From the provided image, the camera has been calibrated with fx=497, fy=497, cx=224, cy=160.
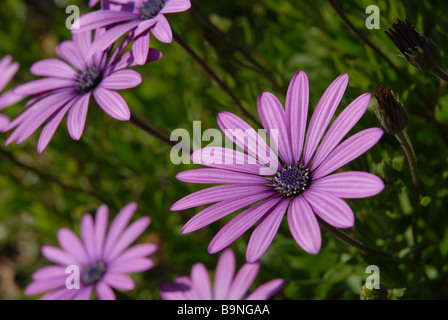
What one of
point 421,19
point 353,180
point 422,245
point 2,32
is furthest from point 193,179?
point 2,32

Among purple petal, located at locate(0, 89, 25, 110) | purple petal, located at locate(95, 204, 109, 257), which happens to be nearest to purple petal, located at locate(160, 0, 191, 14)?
purple petal, located at locate(95, 204, 109, 257)

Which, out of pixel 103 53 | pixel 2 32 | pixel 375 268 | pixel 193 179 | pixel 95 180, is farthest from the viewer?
pixel 2 32

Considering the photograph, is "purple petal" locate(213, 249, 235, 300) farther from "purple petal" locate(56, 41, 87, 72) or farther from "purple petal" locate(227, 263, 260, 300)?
"purple petal" locate(56, 41, 87, 72)

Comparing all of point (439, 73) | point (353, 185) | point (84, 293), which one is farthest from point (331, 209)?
point (84, 293)

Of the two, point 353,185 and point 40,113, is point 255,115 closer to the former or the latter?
point 40,113

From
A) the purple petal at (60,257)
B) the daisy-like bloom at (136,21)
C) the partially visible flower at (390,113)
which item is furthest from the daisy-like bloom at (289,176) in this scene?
the purple petal at (60,257)

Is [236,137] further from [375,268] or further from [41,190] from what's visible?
[41,190]

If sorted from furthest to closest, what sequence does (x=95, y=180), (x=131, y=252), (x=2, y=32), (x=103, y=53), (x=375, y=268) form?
(x=2, y=32), (x=95, y=180), (x=131, y=252), (x=103, y=53), (x=375, y=268)
